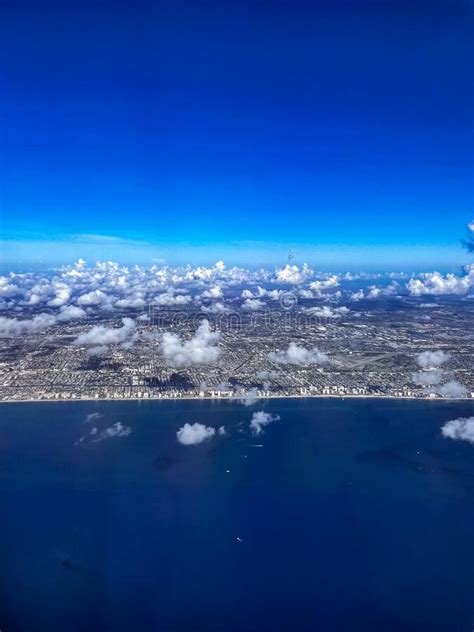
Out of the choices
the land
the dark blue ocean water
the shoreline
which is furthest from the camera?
the land

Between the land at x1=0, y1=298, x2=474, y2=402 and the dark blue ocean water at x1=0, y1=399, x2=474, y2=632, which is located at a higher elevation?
the land at x1=0, y1=298, x2=474, y2=402

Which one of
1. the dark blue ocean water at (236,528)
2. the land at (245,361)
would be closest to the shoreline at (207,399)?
the land at (245,361)

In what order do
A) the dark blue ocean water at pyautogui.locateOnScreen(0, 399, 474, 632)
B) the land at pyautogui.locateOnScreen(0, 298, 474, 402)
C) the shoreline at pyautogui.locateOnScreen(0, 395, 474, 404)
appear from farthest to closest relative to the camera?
the land at pyautogui.locateOnScreen(0, 298, 474, 402) < the shoreline at pyautogui.locateOnScreen(0, 395, 474, 404) < the dark blue ocean water at pyautogui.locateOnScreen(0, 399, 474, 632)

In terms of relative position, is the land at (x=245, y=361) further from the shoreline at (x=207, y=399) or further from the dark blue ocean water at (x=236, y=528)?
the dark blue ocean water at (x=236, y=528)

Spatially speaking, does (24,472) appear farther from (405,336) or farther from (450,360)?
(405,336)

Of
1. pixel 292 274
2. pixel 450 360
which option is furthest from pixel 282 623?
pixel 292 274

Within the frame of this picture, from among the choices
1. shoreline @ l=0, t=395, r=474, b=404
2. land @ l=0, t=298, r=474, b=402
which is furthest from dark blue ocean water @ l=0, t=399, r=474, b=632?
land @ l=0, t=298, r=474, b=402

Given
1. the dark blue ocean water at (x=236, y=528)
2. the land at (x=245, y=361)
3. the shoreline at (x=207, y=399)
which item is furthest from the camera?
the land at (x=245, y=361)

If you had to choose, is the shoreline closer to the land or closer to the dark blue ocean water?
the land
